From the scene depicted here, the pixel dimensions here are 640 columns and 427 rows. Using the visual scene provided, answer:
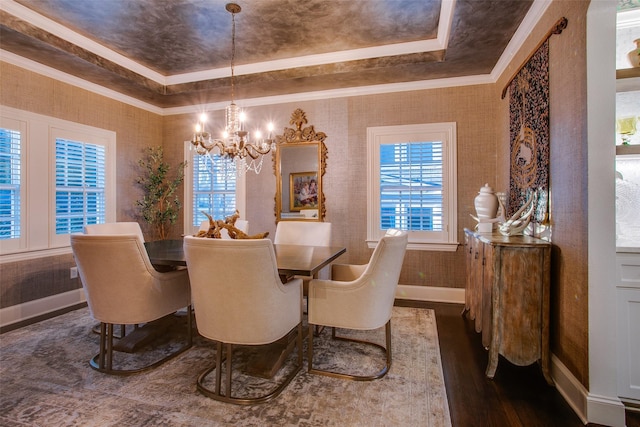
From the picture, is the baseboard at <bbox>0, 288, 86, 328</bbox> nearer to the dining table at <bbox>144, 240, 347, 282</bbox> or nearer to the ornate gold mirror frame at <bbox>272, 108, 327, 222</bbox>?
the dining table at <bbox>144, 240, 347, 282</bbox>

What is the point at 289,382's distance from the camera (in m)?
2.14

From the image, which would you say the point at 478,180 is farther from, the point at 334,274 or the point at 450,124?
the point at 334,274

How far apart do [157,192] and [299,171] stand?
6.99ft

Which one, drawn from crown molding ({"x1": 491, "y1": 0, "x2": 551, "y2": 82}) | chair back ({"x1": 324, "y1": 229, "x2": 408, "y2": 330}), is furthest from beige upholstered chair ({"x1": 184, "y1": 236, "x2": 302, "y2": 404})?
crown molding ({"x1": 491, "y1": 0, "x2": 551, "y2": 82})

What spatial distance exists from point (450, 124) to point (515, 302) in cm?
240

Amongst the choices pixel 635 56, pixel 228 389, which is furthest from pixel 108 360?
pixel 635 56

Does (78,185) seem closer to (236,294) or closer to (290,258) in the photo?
(290,258)

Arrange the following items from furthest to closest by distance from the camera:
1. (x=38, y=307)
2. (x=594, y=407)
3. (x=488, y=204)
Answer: (x=38, y=307)
(x=488, y=204)
(x=594, y=407)

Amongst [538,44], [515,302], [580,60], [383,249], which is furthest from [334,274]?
[538,44]

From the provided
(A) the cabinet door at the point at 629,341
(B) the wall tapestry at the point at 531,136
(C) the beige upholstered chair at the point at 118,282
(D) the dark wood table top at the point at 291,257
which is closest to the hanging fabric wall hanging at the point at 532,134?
(B) the wall tapestry at the point at 531,136

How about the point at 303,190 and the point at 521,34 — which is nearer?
the point at 521,34

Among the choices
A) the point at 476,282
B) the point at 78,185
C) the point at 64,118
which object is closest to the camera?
the point at 476,282

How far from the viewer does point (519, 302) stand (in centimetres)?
213

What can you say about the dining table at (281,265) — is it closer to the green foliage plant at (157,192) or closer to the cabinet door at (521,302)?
the cabinet door at (521,302)
